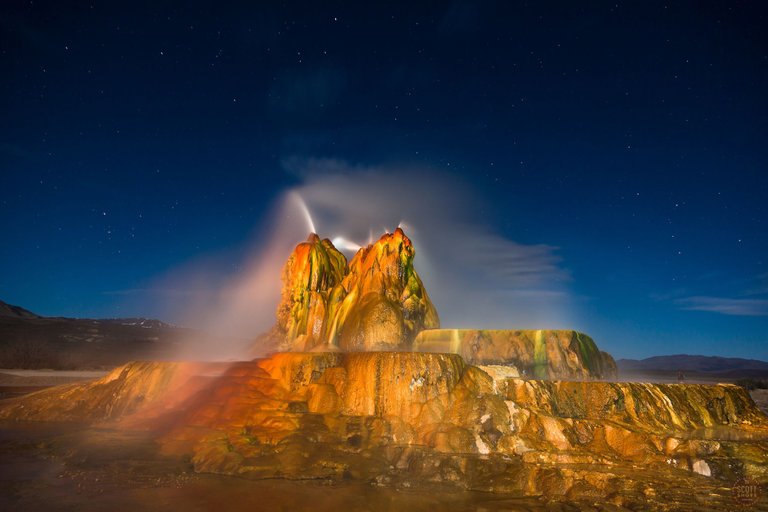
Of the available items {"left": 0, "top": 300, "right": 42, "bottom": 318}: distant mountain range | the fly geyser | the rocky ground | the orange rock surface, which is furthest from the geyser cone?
{"left": 0, "top": 300, "right": 42, "bottom": 318}: distant mountain range

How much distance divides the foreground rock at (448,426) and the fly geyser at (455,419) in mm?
55

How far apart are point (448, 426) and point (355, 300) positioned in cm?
1484

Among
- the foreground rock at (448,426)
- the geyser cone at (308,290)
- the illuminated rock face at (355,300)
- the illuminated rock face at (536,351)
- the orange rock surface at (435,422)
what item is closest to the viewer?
the foreground rock at (448,426)

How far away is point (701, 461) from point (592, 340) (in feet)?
45.0

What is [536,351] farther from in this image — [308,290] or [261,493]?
[308,290]

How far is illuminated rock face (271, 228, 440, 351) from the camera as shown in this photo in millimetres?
27922

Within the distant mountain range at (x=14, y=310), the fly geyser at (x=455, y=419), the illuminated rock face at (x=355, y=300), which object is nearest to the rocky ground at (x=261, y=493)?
the fly geyser at (x=455, y=419)

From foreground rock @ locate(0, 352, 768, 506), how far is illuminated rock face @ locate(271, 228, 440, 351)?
7572 mm

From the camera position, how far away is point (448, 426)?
16.9 meters

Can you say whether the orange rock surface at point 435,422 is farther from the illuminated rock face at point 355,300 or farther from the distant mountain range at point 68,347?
the distant mountain range at point 68,347

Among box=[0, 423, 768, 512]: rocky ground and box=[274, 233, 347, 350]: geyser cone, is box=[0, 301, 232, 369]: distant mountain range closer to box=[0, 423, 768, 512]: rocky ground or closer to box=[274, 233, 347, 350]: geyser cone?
box=[274, 233, 347, 350]: geyser cone

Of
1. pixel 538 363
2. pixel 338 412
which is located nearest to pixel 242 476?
pixel 338 412

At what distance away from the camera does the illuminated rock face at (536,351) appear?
24.2 meters

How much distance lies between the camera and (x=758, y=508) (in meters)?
11.2
